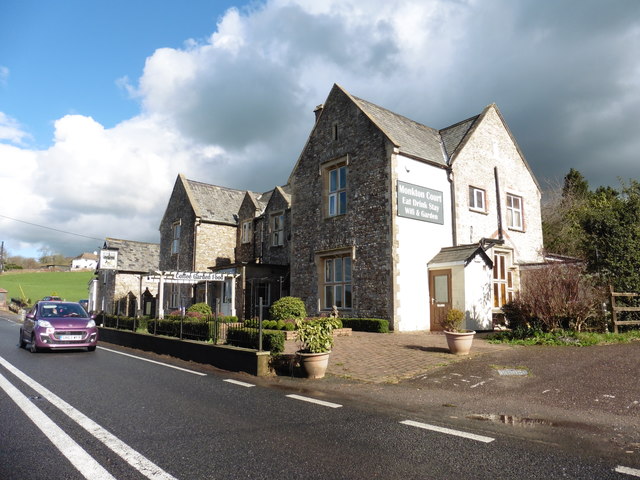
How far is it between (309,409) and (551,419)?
3.32 m

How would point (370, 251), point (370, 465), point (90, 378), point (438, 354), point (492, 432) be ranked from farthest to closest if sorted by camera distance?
point (370, 251) < point (438, 354) < point (90, 378) < point (492, 432) < point (370, 465)

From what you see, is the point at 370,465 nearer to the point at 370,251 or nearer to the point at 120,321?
the point at 370,251

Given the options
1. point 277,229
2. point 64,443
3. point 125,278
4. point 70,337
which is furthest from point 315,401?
point 125,278

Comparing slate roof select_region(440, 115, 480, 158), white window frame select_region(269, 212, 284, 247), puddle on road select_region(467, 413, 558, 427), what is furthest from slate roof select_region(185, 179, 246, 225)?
puddle on road select_region(467, 413, 558, 427)

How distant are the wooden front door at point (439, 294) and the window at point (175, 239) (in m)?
21.0

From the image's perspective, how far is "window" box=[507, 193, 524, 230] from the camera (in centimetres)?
2284

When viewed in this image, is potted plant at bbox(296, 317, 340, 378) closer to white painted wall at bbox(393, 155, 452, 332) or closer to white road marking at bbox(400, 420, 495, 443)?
white road marking at bbox(400, 420, 495, 443)

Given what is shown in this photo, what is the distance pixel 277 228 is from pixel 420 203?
1061 cm

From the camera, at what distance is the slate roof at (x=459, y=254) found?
56.1 ft

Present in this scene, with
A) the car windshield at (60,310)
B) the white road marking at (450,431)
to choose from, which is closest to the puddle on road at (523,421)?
the white road marking at (450,431)

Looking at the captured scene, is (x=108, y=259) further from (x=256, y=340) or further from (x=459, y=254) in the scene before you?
(x=256, y=340)

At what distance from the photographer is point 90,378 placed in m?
9.09

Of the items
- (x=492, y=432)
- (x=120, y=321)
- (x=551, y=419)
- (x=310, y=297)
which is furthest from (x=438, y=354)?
(x=120, y=321)

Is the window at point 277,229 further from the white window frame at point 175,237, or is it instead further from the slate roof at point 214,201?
the white window frame at point 175,237
